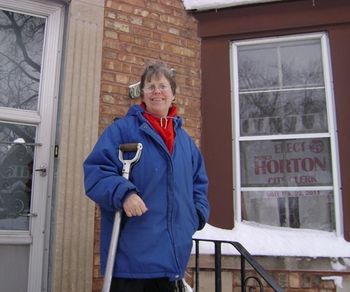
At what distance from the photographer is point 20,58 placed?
11.6ft

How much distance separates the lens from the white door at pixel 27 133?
10.6ft

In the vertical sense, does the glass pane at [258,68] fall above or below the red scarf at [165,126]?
above

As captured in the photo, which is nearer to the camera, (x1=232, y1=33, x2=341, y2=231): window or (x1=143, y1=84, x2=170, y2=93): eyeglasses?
(x1=143, y1=84, x2=170, y2=93): eyeglasses

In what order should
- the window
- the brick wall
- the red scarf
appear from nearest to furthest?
the red scarf, the brick wall, the window

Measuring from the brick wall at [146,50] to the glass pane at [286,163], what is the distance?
0.53 meters

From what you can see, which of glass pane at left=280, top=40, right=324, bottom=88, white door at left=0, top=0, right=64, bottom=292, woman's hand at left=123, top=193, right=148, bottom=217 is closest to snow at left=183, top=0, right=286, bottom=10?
glass pane at left=280, top=40, right=324, bottom=88

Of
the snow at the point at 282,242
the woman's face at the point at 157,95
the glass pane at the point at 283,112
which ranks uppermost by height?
the glass pane at the point at 283,112

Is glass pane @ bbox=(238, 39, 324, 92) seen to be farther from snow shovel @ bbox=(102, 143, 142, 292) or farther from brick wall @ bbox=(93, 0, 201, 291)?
snow shovel @ bbox=(102, 143, 142, 292)

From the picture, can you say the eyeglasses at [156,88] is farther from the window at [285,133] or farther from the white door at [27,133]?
the window at [285,133]

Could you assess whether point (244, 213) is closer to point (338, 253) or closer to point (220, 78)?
point (338, 253)

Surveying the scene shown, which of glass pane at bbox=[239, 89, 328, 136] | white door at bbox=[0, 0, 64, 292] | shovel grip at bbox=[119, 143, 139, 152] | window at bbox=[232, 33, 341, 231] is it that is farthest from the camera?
glass pane at bbox=[239, 89, 328, 136]

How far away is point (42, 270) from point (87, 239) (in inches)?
15.6

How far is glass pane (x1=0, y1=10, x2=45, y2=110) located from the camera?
11.3 ft

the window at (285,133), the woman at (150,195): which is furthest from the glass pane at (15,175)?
the window at (285,133)
